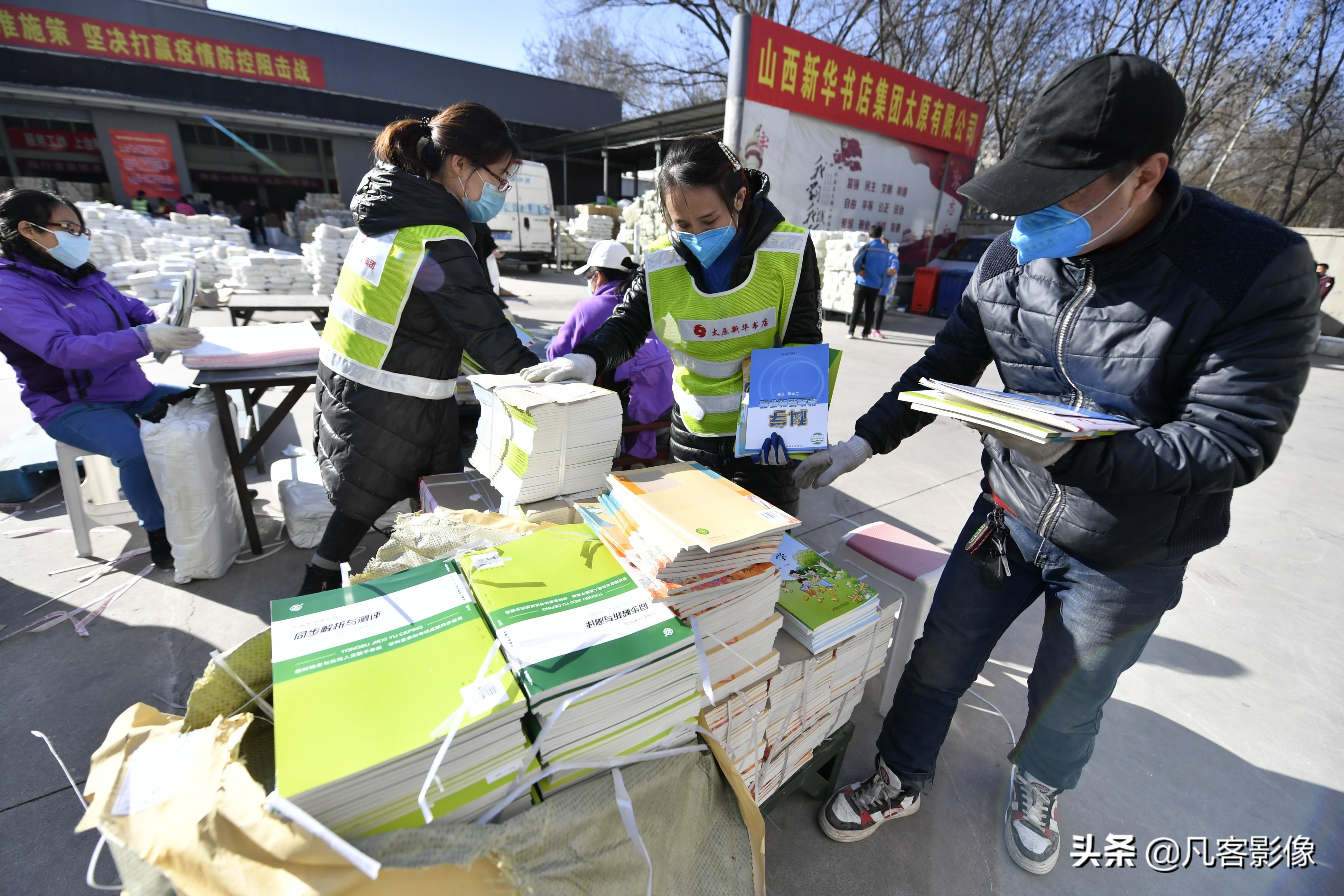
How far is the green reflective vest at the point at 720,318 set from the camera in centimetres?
184

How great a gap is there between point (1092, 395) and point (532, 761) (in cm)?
129

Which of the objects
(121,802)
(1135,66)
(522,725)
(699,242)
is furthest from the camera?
(699,242)

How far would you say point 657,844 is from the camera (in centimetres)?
99

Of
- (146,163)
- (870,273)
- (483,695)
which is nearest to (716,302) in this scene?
(483,695)

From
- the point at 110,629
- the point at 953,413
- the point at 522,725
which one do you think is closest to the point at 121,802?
the point at 522,725

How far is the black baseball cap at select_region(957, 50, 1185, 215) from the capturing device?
→ 102 cm

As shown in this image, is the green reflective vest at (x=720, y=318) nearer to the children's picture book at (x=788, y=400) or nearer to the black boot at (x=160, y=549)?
the children's picture book at (x=788, y=400)

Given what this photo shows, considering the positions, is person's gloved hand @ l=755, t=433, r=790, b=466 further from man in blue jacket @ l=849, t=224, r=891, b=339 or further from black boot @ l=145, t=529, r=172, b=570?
man in blue jacket @ l=849, t=224, r=891, b=339

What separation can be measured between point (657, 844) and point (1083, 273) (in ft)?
4.58

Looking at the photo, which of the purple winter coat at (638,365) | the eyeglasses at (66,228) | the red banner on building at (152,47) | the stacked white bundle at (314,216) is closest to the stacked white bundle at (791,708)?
the purple winter coat at (638,365)

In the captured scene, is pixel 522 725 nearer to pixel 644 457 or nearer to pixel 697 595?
pixel 697 595

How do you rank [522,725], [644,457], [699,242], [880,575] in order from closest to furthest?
[522,725] < [699,242] < [880,575] < [644,457]

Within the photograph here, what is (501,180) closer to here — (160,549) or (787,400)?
(787,400)

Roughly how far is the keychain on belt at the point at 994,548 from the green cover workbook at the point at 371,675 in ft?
4.05
